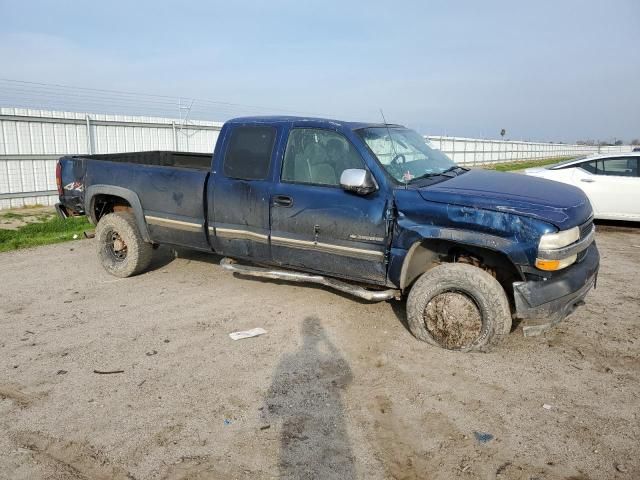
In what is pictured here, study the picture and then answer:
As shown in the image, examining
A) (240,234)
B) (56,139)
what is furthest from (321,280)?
(56,139)

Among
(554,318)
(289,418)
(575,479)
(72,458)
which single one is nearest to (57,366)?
(72,458)

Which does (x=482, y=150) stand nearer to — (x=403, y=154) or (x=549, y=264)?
(x=403, y=154)

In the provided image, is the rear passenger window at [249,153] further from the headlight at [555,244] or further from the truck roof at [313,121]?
the headlight at [555,244]

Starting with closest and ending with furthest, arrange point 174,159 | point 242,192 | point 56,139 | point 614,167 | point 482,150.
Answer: point 242,192 < point 174,159 < point 614,167 < point 56,139 < point 482,150

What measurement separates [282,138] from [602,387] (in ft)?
11.5

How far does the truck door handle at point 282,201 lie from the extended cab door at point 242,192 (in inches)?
3.9

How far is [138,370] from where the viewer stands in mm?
3945

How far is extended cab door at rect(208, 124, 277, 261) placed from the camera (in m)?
5.04

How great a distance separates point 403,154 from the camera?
4.87m

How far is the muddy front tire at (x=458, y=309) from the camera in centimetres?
406

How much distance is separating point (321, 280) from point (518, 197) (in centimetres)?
194

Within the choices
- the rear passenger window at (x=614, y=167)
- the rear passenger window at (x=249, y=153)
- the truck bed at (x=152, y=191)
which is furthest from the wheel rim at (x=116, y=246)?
the rear passenger window at (x=614, y=167)

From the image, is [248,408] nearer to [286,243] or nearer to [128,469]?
[128,469]

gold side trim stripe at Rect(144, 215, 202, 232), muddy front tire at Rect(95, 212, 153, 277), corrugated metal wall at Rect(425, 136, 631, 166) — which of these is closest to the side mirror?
gold side trim stripe at Rect(144, 215, 202, 232)
